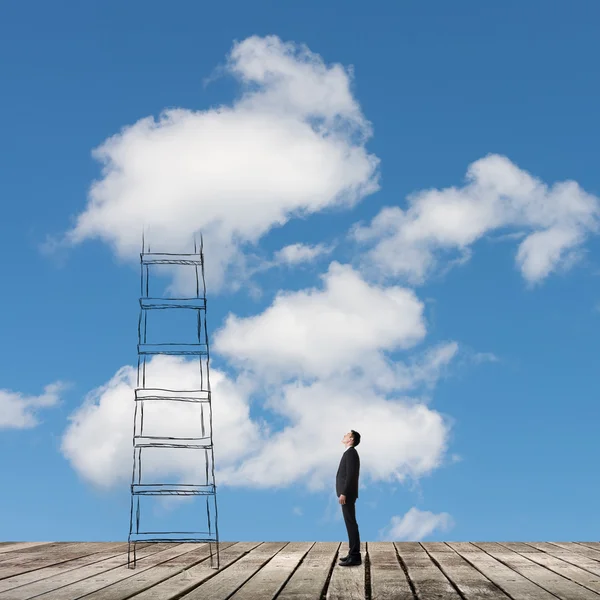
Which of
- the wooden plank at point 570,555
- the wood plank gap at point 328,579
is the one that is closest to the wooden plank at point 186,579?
the wood plank gap at point 328,579

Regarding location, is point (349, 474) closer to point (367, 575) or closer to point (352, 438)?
point (352, 438)

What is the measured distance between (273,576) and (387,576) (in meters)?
1.07

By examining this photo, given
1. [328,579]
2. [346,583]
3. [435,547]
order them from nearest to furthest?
1. [346,583]
2. [328,579]
3. [435,547]

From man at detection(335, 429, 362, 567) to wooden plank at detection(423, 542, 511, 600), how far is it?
0.92 metres

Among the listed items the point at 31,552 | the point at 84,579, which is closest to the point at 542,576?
the point at 84,579

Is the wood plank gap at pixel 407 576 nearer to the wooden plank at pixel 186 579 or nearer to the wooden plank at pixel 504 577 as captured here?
the wooden plank at pixel 504 577

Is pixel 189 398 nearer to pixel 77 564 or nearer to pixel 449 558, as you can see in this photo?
pixel 77 564

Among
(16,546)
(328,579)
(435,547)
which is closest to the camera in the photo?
(328,579)

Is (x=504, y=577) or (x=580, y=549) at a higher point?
(x=580, y=549)

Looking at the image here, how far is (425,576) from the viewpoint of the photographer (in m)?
7.65

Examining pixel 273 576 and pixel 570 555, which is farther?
pixel 570 555


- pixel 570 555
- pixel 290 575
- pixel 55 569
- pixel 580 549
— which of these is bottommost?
pixel 290 575

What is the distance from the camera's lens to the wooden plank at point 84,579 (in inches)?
266

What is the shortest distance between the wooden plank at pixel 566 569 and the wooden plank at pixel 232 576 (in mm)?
3007
